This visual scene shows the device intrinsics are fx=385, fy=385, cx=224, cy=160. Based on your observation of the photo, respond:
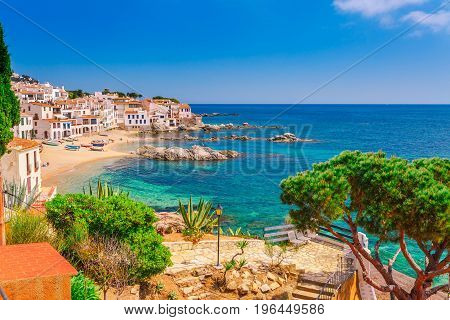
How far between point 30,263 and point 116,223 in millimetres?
4045

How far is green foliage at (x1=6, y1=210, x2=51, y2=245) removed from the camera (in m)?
11.0

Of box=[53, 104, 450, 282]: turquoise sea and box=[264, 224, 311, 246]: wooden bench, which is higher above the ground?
box=[264, 224, 311, 246]: wooden bench

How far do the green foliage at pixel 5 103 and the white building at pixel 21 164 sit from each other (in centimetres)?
1383

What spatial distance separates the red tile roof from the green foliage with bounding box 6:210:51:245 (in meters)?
2.67

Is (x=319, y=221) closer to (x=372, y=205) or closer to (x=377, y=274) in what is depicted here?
(x=372, y=205)

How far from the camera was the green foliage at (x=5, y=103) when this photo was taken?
35.4 ft

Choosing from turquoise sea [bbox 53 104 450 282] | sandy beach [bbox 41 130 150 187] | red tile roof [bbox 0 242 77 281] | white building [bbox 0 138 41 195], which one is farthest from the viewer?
sandy beach [bbox 41 130 150 187]

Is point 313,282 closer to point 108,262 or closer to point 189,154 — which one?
point 108,262

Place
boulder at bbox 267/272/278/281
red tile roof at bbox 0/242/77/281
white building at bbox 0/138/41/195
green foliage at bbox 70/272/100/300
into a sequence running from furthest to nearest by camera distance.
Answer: white building at bbox 0/138/41/195 → boulder at bbox 267/272/278/281 → green foliage at bbox 70/272/100/300 → red tile roof at bbox 0/242/77/281

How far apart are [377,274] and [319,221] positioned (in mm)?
5852

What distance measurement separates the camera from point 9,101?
11188mm

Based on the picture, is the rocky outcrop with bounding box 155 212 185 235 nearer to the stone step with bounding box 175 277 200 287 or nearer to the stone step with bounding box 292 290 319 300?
the stone step with bounding box 175 277 200 287

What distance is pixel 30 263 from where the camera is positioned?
7777 millimetres

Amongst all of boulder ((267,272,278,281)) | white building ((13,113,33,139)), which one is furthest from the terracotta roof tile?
white building ((13,113,33,139))
